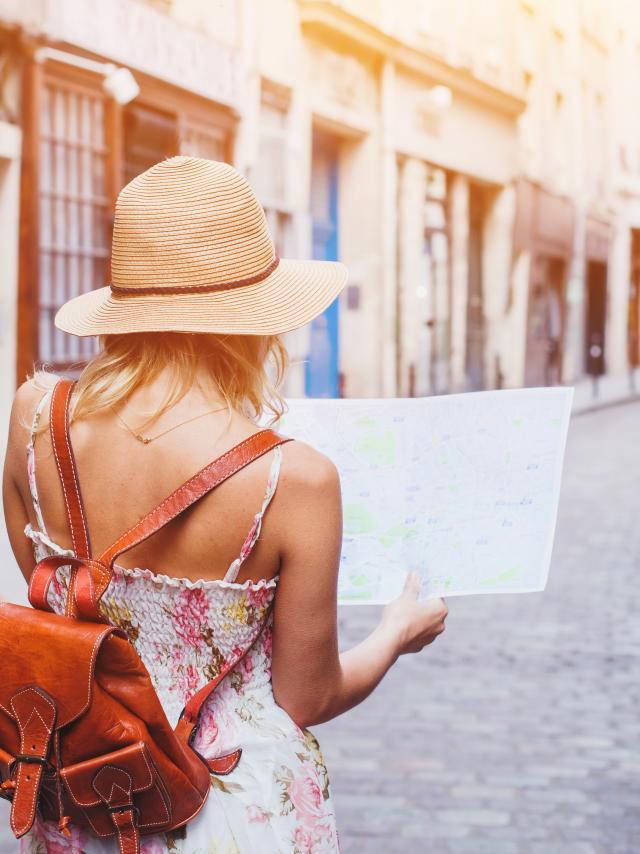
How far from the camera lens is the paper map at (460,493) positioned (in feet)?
6.89

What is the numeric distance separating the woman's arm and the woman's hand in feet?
0.30

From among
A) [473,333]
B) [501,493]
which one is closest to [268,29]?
[473,333]

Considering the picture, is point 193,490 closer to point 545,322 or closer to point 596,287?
point 545,322

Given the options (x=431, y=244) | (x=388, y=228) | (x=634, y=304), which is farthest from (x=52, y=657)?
(x=634, y=304)

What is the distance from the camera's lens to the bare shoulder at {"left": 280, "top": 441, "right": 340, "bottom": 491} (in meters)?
1.71

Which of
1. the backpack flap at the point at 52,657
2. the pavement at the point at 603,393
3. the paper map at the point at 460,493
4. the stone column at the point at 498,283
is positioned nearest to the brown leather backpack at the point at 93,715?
the backpack flap at the point at 52,657

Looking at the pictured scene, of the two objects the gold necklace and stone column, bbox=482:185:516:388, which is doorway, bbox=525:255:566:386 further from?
the gold necklace

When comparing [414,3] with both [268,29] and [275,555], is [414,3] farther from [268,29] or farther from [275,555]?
[275,555]

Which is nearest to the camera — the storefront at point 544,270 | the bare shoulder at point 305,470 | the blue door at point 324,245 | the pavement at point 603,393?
the bare shoulder at point 305,470

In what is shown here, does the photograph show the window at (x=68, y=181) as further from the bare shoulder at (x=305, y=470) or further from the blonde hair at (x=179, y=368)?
the bare shoulder at (x=305, y=470)

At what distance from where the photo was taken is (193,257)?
1825 millimetres

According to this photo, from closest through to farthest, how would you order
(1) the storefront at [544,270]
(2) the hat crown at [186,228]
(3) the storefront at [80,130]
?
(2) the hat crown at [186,228] → (3) the storefront at [80,130] → (1) the storefront at [544,270]

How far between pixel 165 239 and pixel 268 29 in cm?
1324

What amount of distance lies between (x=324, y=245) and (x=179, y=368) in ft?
52.0
